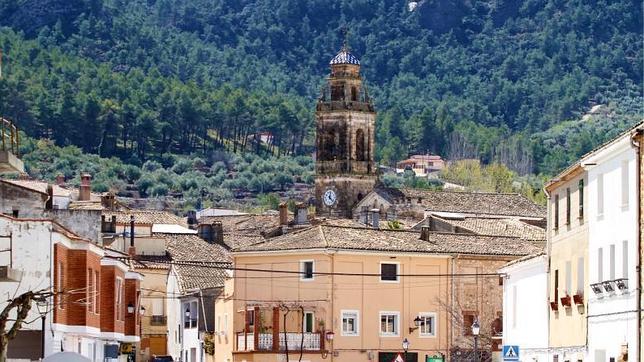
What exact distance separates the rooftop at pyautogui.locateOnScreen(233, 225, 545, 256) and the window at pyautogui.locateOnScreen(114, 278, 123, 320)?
27.8m

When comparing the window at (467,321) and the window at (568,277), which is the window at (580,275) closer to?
the window at (568,277)

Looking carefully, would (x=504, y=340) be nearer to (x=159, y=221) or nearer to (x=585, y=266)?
(x=585, y=266)

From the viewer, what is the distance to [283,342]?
311 feet

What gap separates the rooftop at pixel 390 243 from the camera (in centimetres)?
9725

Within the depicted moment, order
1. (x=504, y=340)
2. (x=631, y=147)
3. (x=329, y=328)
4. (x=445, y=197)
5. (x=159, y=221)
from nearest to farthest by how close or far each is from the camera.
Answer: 1. (x=631, y=147)
2. (x=504, y=340)
3. (x=329, y=328)
4. (x=159, y=221)
5. (x=445, y=197)

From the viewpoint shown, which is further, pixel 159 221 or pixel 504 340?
pixel 159 221

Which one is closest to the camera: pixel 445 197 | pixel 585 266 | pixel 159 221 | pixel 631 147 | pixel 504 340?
pixel 631 147

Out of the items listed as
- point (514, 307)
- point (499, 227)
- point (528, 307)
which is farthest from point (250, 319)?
point (528, 307)

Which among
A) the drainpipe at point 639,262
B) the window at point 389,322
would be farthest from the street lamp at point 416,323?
the drainpipe at point 639,262

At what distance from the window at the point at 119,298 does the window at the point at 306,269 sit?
2841cm

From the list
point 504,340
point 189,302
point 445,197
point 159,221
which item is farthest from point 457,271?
point 445,197

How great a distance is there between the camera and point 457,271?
320ft

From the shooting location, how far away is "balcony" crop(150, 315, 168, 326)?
10178cm

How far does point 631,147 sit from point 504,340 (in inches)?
896
